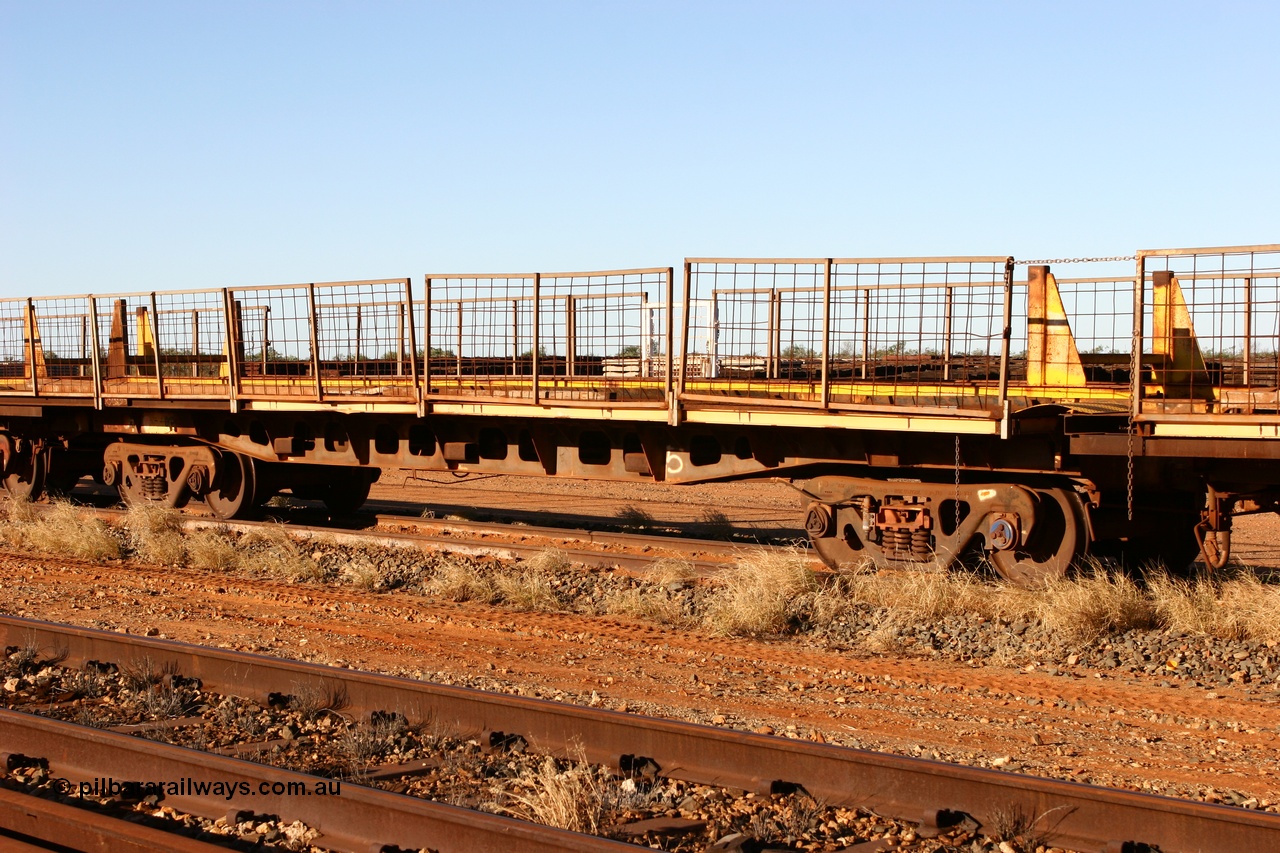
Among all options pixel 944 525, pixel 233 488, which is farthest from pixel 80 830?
pixel 233 488

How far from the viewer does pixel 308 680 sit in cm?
714

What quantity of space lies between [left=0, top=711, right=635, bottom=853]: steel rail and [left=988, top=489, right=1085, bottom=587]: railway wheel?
264 inches

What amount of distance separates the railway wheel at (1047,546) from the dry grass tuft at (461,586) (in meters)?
4.81

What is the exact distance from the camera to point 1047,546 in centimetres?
1043

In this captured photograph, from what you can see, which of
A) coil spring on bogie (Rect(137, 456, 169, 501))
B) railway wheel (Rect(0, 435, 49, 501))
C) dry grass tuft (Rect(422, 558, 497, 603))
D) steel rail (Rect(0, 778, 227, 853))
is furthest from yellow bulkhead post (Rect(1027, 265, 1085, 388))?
railway wheel (Rect(0, 435, 49, 501))

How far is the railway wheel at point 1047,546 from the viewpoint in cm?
1016

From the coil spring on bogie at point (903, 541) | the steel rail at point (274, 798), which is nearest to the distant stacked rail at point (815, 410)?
the coil spring on bogie at point (903, 541)

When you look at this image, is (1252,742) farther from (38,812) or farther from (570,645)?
(38,812)

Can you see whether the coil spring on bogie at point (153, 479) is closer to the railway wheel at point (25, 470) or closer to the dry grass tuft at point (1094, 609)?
the railway wheel at point (25, 470)

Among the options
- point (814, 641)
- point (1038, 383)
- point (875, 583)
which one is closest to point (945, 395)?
point (1038, 383)

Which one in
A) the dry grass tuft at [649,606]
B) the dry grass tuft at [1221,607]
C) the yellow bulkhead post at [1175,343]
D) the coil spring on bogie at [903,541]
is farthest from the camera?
the coil spring on bogie at [903,541]

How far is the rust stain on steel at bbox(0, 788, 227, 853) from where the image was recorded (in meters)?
4.61

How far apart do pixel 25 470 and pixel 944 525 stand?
14.8 meters

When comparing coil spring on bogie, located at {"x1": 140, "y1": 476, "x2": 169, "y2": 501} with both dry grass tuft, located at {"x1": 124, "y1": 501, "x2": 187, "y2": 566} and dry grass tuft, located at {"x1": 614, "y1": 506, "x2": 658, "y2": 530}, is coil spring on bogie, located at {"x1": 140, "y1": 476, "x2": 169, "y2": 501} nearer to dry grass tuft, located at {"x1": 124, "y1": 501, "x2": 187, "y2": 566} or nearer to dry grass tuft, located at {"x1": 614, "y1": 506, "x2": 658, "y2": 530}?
dry grass tuft, located at {"x1": 124, "y1": 501, "x2": 187, "y2": 566}
